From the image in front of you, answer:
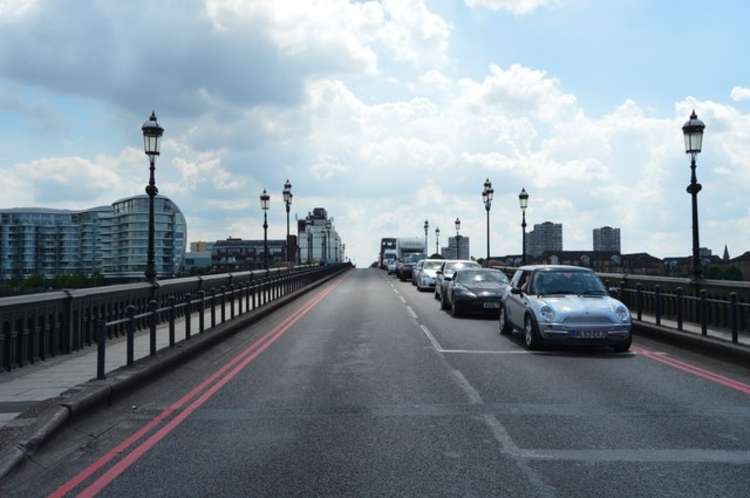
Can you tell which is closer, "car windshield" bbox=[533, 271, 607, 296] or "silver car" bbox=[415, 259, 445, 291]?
"car windshield" bbox=[533, 271, 607, 296]

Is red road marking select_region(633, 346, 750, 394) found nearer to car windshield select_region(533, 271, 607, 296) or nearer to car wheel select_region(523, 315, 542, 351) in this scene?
car windshield select_region(533, 271, 607, 296)

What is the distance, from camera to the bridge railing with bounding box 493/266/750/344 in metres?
12.1

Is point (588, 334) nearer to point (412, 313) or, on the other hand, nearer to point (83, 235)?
point (412, 313)

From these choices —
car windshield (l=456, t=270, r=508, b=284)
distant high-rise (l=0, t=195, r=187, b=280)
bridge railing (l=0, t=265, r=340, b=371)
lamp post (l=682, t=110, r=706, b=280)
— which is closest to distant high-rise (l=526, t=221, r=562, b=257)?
distant high-rise (l=0, t=195, r=187, b=280)

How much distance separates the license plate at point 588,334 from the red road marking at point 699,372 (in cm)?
84

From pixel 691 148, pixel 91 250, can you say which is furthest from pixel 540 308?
pixel 91 250

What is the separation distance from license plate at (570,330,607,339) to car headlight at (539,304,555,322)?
474 mm

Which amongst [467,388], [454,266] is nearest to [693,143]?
[467,388]

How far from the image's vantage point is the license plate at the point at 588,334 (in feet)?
37.9

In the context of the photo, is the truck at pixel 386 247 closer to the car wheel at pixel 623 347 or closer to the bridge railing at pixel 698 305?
the bridge railing at pixel 698 305

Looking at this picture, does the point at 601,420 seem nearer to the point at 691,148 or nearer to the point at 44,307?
the point at 44,307

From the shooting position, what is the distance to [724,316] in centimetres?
A: 1399

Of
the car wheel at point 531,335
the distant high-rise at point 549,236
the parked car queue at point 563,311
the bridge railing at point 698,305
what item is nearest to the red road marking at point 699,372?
the parked car queue at point 563,311

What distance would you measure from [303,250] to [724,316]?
177 m
